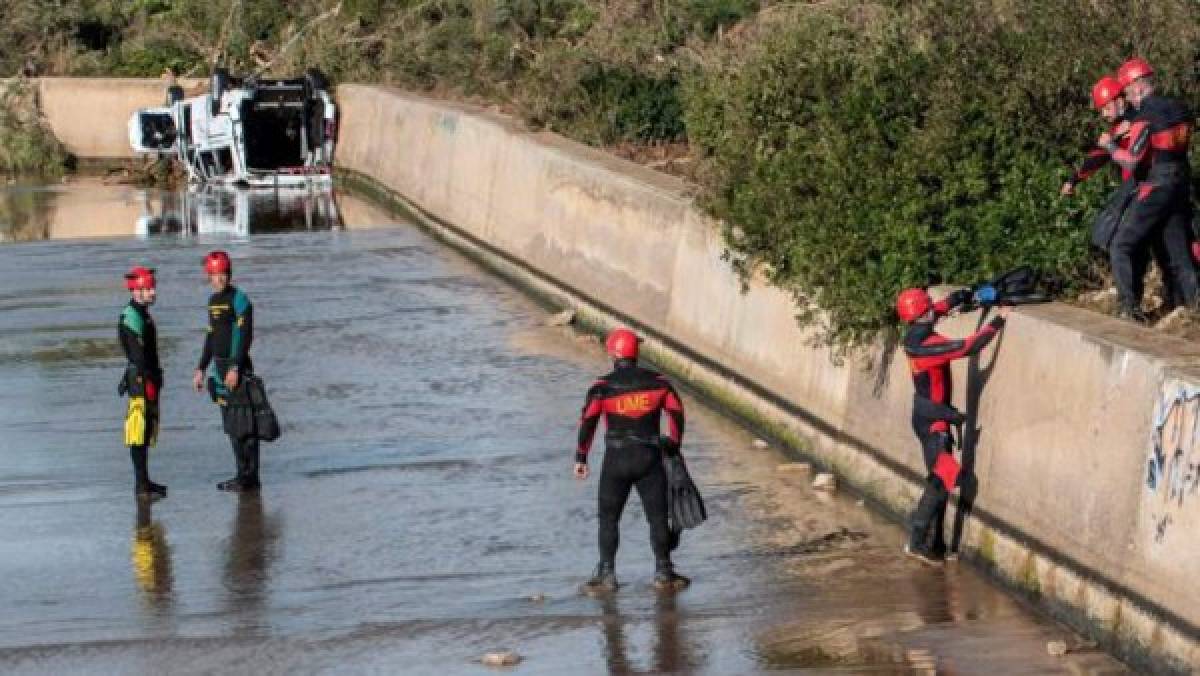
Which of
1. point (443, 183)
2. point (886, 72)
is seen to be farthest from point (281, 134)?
point (886, 72)

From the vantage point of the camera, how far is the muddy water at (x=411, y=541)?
1208 centimetres

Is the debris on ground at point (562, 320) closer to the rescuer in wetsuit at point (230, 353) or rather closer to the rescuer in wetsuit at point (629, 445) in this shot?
the rescuer in wetsuit at point (230, 353)

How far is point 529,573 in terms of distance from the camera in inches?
540

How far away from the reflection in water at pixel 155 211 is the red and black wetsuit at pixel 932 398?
741 inches

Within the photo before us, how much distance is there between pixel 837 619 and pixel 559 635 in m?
1.49

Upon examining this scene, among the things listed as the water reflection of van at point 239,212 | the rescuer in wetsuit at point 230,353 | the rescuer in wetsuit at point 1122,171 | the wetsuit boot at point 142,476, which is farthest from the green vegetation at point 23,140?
the rescuer in wetsuit at point 1122,171

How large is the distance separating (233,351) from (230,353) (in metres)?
0.03

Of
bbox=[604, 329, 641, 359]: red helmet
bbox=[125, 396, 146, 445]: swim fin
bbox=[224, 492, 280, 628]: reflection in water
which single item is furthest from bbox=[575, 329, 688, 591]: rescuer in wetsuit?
bbox=[125, 396, 146, 445]: swim fin

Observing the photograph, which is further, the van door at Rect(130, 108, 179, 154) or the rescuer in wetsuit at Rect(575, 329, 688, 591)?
the van door at Rect(130, 108, 179, 154)

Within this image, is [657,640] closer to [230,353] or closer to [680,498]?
[680,498]

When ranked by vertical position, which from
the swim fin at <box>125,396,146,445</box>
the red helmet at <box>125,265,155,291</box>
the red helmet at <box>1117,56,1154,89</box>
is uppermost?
the red helmet at <box>1117,56,1154,89</box>

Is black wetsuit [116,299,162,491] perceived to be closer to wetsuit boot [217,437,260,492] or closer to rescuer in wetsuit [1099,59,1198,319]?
wetsuit boot [217,437,260,492]

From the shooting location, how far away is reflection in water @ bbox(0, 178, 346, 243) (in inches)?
1260

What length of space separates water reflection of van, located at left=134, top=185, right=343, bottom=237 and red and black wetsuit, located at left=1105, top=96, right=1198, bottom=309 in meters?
18.8
